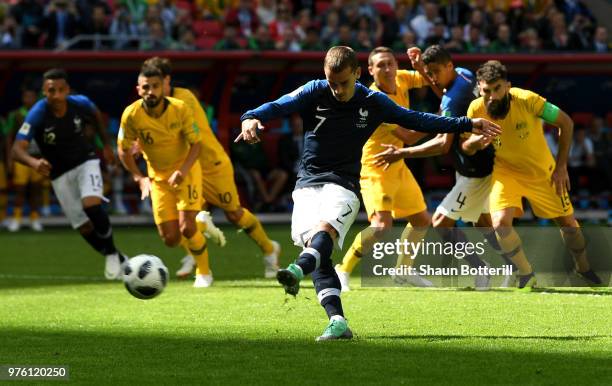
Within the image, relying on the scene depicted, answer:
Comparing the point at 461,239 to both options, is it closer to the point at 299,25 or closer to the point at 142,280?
the point at 142,280

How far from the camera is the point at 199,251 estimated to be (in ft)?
42.5

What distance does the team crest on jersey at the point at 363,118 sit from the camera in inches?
345

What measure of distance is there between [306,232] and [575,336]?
6.12 feet

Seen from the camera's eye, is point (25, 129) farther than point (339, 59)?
Yes

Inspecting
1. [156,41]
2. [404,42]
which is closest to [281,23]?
[404,42]

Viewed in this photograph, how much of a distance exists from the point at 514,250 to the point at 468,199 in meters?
0.65

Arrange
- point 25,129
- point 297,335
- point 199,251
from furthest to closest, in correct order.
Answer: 1. point 25,129
2. point 199,251
3. point 297,335

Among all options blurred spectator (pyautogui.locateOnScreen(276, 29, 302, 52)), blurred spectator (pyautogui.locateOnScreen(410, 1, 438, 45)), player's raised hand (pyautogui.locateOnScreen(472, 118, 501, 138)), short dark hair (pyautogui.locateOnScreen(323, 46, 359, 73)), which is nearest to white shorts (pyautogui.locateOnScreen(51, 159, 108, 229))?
short dark hair (pyautogui.locateOnScreen(323, 46, 359, 73))

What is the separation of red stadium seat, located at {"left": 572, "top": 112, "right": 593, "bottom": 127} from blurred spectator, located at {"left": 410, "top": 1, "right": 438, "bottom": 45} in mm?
3369

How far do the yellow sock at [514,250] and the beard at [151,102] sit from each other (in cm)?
342

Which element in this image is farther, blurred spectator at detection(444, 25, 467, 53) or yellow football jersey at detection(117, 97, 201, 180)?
blurred spectator at detection(444, 25, 467, 53)

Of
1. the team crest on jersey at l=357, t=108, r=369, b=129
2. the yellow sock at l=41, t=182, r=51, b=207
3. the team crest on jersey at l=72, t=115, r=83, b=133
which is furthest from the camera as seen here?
the yellow sock at l=41, t=182, r=51, b=207

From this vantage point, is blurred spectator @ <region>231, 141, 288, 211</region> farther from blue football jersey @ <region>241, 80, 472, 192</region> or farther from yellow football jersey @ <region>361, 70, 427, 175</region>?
blue football jersey @ <region>241, 80, 472, 192</region>

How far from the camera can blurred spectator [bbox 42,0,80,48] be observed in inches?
880
